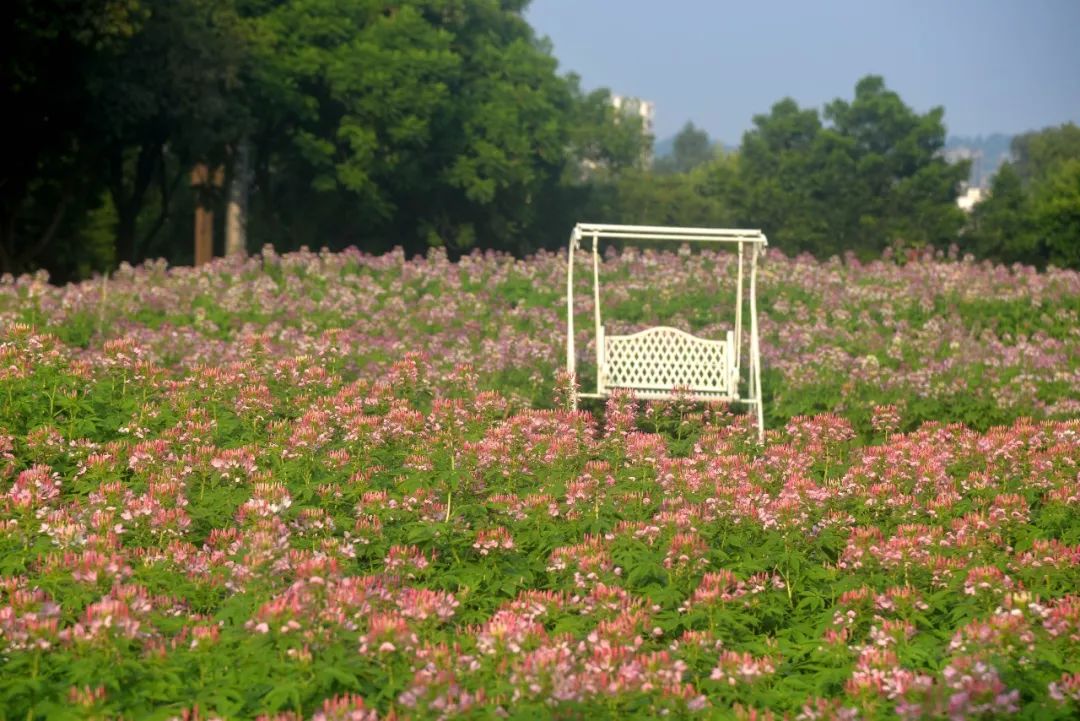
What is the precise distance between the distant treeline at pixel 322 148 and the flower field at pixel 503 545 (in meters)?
13.6

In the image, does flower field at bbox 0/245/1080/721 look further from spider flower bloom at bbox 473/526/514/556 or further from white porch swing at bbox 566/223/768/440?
white porch swing at bbox 566/223/768/440

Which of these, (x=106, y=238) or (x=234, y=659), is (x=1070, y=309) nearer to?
(x=234, y=659)

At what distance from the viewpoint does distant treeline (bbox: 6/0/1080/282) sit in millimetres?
25875

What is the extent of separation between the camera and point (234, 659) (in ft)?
17.1

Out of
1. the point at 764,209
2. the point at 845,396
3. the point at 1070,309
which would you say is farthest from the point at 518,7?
the point at 845,396

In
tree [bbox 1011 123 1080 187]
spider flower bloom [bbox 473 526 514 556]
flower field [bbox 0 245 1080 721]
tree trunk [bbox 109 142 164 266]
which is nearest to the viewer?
flower field [bbox 0 245 1080 721]

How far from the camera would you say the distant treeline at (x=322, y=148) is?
25.9 metres

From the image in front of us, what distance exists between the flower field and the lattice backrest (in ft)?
2.27

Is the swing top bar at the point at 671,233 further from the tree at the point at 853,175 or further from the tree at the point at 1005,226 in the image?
the tree at the point at 853,175

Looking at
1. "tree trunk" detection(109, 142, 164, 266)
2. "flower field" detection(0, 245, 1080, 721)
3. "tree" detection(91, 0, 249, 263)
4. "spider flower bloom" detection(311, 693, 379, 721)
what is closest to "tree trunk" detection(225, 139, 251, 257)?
"tree" detection(91, 0, 249, 263)

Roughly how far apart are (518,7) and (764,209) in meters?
19.8

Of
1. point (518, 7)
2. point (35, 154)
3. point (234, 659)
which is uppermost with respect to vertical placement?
point (518, 7)

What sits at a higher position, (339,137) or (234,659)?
(339,137)

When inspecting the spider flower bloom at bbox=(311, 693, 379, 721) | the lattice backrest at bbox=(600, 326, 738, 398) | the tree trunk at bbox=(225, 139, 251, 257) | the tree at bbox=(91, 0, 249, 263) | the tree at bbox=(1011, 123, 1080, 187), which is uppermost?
the tree at bbox=(1011, 123, 1080, 187)
